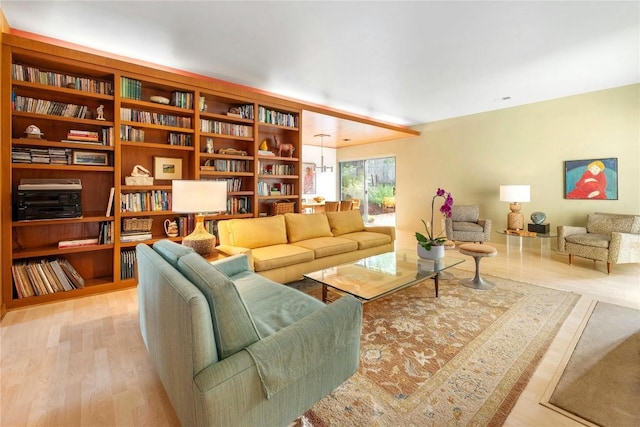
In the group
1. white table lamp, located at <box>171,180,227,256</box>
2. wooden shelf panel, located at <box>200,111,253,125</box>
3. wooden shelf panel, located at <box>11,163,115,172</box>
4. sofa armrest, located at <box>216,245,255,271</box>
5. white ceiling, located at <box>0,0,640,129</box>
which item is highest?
white ceiling, located at <box>0,0,640,129</box>

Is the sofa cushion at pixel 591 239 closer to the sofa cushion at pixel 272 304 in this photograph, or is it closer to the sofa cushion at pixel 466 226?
the sofa cushion at pixel 466 226

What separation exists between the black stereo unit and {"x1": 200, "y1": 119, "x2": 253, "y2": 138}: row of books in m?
1.51

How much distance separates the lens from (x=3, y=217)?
2.62 m

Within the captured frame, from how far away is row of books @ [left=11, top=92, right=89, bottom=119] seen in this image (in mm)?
2750

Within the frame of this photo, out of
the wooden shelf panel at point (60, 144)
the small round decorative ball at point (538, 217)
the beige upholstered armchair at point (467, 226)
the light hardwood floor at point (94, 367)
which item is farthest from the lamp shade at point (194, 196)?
the small round decorative ball at point (538, 217)

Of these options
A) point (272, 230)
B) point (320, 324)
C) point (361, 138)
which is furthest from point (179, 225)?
point (361, 138)

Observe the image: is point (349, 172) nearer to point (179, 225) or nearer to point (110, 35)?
point (179, 225)

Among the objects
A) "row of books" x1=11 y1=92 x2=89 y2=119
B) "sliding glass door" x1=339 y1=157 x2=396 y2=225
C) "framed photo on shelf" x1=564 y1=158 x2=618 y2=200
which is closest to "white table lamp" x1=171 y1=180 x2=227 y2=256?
"row of books" x1=11 y1=92 x2=89 y2=119

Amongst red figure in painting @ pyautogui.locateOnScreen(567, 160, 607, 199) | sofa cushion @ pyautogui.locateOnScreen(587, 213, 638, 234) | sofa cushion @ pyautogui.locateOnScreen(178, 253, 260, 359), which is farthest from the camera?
red figure in painting @ pyautogui.locateOnScreen(567, 160, 607, 199)

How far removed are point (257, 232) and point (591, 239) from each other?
4421mm

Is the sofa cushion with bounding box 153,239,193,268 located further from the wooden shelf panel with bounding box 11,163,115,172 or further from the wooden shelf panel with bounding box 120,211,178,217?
the wooden shelf panel with bounding box 11,163,115,172

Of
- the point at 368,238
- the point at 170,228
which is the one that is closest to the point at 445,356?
the point at 368,238

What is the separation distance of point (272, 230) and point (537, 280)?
128 inches

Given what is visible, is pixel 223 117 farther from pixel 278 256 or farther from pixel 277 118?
pixel 278 256
